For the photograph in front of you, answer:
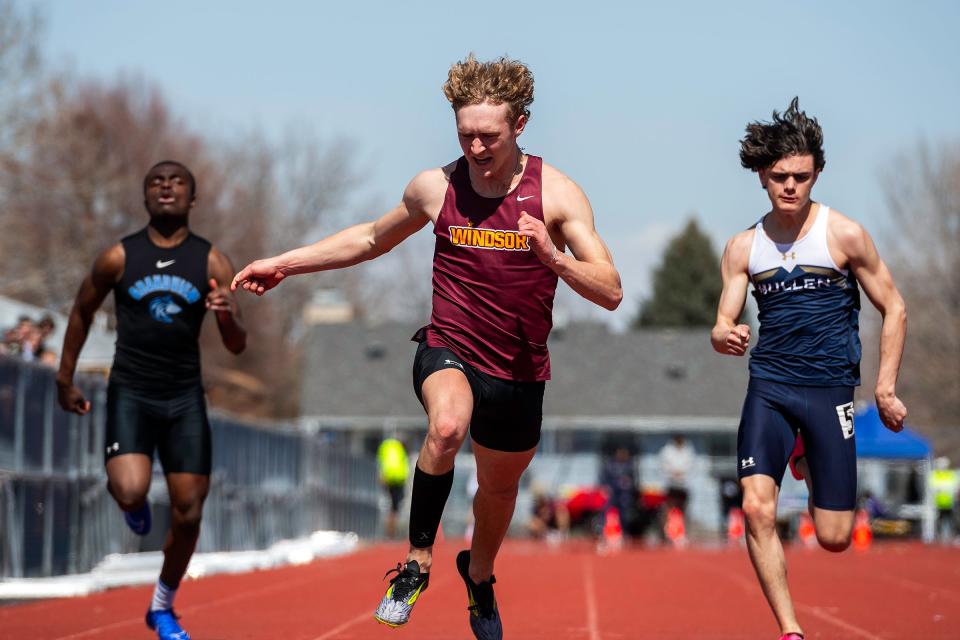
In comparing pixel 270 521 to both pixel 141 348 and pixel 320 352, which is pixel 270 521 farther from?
pixel 320 352

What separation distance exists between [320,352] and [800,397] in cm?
5347

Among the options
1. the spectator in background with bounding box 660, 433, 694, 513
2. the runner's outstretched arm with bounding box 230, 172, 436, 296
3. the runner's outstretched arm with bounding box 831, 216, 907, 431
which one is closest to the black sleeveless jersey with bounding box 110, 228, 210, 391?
the runner's outstretched arm with bounding box 230, 172, 436, 296

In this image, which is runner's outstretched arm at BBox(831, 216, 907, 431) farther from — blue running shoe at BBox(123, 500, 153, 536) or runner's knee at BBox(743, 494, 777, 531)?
blue running shoe at BBox(123, 500, 153, 536)

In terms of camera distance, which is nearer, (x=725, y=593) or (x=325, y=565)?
(x=725, y=593)

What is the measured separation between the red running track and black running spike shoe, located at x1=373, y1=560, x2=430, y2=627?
8.71 ft

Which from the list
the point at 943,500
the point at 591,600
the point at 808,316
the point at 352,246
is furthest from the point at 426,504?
the point at 943,500

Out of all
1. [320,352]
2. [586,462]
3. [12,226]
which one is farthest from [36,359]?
[320,352]

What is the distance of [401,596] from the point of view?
266 inches

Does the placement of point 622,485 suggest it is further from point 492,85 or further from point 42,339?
point 492,85

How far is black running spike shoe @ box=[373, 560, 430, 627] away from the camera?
671 cm

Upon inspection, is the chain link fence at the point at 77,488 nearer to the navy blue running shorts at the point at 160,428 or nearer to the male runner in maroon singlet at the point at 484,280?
the navy blue running shorts at the point at 160,428

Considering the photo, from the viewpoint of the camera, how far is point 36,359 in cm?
1455

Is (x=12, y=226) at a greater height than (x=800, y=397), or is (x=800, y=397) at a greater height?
(x=12, y=226)

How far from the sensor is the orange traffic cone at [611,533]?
2806cm
